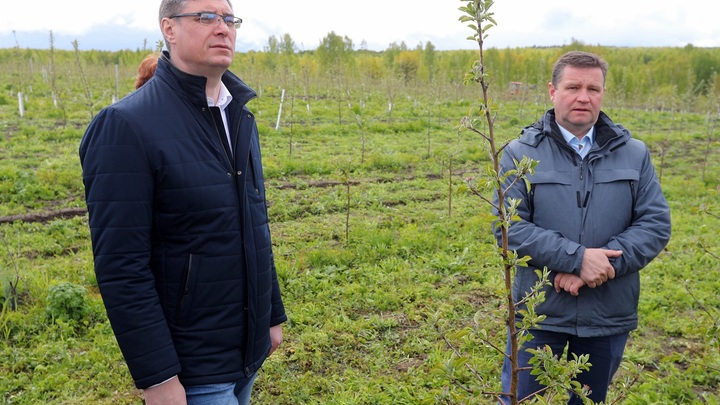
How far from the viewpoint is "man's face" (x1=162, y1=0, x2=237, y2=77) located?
5.88ft

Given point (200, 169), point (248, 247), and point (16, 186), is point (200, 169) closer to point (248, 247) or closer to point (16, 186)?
point (248, 247)

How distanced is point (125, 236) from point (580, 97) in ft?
6.89

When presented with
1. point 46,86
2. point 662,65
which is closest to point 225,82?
point 46,86

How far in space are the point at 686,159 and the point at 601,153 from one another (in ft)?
42.9

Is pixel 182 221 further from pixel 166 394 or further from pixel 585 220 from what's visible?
pixel 585 220

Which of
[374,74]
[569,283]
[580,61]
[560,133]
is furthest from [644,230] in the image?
[374,74]

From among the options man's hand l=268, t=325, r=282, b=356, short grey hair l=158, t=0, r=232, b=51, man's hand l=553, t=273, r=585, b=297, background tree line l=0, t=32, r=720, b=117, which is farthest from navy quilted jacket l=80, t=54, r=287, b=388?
background tree line l=0, t=32, r=720, b=117

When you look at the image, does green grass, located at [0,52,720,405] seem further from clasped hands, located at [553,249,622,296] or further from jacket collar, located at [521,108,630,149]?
jacket collar, located at [521,108,630,149]

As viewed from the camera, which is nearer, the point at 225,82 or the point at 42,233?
the point at 225,82

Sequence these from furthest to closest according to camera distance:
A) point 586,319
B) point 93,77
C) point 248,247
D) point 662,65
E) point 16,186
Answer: point 662,65, point 93,77, point 16,186, point 586,319, point 248,247

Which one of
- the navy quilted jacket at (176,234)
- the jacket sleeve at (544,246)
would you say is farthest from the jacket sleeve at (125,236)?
the jacket sleeve at (544,246)

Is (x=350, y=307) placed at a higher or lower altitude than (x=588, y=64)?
lower

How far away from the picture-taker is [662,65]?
5341cm

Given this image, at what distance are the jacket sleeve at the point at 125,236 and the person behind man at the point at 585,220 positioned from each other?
→ 1.57m
